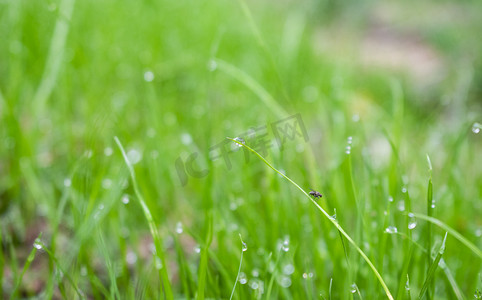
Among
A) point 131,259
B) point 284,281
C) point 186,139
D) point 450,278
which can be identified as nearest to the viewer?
point 450,278

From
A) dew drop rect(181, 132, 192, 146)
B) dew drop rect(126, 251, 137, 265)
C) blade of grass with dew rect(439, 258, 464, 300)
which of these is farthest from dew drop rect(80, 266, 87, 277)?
blade of grass with dew rect(439, 258, 464, 300)

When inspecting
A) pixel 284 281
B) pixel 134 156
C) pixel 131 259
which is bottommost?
pixel 131 259

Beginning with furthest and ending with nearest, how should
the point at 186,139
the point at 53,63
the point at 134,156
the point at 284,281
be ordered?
the point at 53,63
the point at 186,139
the point at 134,156
the point at 284,281

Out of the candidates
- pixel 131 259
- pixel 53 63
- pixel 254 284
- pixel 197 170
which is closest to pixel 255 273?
pixel 254 284

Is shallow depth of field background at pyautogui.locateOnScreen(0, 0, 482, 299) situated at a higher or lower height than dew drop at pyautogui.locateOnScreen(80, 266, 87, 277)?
higher

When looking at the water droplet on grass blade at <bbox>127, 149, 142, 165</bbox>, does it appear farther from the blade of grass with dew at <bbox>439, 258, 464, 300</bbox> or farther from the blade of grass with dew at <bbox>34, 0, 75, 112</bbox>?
the blade of grass with dew at <bbox>439, 258, 464, 300</bbox>

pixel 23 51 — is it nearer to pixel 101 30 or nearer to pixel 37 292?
pixel 101 30

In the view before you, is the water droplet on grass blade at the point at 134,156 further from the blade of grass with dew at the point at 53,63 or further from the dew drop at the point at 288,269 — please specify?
the dew drop at the point at 288,269

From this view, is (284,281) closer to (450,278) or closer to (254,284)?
(254,284)

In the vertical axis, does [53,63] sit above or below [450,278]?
above

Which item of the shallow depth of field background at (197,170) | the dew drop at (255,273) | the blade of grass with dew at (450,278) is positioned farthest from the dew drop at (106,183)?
the blade of grass with dew at (450,278)
